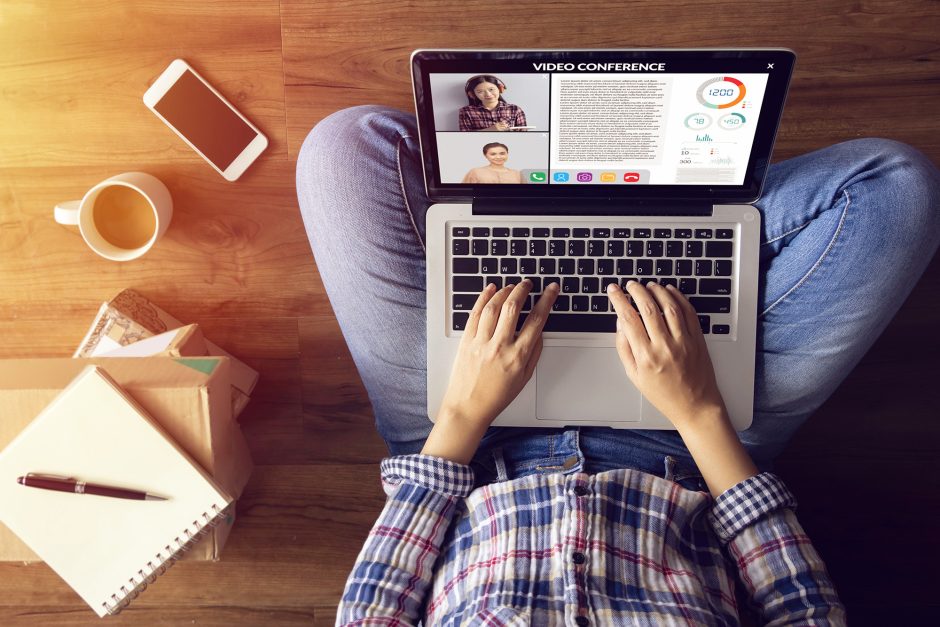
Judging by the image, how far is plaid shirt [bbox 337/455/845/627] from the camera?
730mm

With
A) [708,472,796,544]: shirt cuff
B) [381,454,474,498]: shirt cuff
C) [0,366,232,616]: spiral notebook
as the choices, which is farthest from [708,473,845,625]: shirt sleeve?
[0,366,232,616]: spiral notebook

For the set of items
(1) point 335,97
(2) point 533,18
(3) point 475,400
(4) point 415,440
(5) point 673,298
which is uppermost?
(2) point 533,18

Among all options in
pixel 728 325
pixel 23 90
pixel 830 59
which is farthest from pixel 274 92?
Result: pixel 830 59

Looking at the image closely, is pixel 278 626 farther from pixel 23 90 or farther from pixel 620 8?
pixel 620 8

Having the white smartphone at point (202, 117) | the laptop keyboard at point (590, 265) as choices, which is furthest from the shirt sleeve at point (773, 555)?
the white smartphone at point (202, 117)

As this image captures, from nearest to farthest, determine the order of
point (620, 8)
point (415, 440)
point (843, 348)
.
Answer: point (843, 348)
point (415, 440)
point (620, 8)

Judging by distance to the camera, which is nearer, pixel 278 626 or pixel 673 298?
pixel 673 298

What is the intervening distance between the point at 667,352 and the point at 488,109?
371mm

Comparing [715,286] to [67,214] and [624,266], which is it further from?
[67,214]

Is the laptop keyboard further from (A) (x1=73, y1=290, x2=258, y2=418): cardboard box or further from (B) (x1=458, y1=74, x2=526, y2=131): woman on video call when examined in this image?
(A) (x1=73, y1=290, x2=258, y2=418): cardboard box

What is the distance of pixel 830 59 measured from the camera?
43.1 inches

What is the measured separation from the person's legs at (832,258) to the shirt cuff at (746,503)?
0.40 ft

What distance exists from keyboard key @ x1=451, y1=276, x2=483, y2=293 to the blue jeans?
60 mm

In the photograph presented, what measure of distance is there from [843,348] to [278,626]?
1024 millimetres
